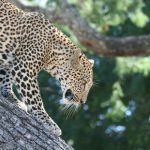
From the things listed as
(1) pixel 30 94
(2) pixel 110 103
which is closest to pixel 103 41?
(1) pixel 30 94

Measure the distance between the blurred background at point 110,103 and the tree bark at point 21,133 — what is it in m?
9.69

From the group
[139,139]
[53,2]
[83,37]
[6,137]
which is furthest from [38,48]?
[139,139]

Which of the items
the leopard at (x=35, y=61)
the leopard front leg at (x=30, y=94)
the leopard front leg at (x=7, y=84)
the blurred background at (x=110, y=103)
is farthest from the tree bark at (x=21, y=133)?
the blurred background at (x=110, y=103)

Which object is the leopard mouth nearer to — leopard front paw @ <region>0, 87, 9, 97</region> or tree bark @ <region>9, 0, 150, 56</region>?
leopard front paw @ <region>0, 87, 9, 97</region>

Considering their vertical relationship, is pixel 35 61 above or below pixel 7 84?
above

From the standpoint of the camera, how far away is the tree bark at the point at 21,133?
5082 mm

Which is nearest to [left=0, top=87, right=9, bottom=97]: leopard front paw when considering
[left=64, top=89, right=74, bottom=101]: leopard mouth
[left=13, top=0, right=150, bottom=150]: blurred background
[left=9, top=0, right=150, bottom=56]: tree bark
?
[left=64, top=89, right=74, bottom=101]: leopard mouth

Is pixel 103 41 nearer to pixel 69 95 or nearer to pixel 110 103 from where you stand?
pixel 69 95

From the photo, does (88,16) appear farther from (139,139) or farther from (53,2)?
(139,139)

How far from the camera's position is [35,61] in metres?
6.54

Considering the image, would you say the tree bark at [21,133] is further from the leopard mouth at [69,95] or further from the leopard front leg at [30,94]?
the leopard mouth at [69,95]

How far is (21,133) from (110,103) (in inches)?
506

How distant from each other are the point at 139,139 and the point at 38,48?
500 inches

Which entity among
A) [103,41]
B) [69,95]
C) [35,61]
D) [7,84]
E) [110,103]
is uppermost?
[35,61]
